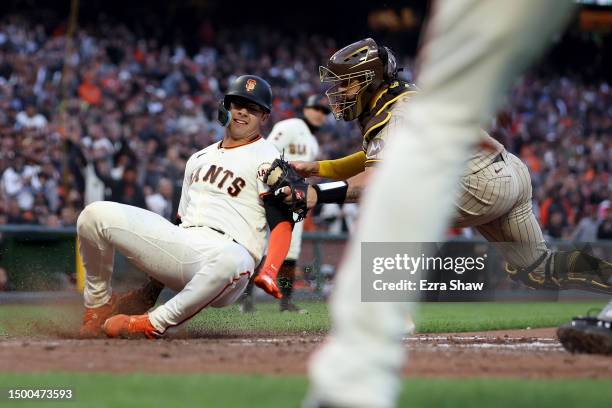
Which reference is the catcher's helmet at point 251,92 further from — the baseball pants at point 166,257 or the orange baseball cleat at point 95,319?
the orange baseball cleat at point 95,319

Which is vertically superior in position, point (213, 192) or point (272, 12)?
point (272, 12)

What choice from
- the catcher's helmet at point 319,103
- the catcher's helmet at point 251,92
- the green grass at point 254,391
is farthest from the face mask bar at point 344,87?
the catcher's helmet at point 319,103

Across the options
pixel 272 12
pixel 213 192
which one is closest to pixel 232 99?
→ pixel 213 192

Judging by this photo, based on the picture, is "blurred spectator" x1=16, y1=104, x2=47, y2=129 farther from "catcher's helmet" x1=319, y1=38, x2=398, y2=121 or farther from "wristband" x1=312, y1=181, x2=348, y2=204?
"wristband" x1=312, y1=181, x2=348, y2=204

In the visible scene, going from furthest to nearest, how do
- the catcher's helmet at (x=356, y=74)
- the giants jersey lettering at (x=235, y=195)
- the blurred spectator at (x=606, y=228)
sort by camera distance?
the blurred spectator at (x=606, y=228) → the catcher's helmet at (x=356, y=74) → the giants jersey lettering at (x=235, y=195)

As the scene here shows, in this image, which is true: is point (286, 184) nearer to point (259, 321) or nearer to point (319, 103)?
point (259, 321)

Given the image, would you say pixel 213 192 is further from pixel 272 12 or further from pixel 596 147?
pixel 272 12
